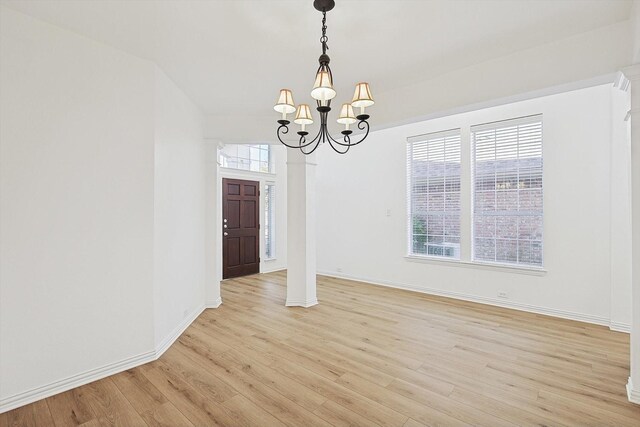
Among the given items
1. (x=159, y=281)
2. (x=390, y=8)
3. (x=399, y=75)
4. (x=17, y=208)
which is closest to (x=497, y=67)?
(x=399, y=75)

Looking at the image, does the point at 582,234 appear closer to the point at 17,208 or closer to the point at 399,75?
the point at 399,75

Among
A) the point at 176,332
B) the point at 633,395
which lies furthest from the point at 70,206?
the point at 633,395

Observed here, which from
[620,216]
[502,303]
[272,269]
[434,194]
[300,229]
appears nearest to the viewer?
[620,216]

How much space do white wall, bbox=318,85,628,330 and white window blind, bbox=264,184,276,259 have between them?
2172 millimetres

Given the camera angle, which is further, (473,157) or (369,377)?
(473,157)

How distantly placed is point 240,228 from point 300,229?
2439mm

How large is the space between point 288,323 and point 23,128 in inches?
120

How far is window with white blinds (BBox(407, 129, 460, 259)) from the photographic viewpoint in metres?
4.82

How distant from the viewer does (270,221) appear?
279 inches

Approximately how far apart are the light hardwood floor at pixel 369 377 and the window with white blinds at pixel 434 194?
55.1 inches

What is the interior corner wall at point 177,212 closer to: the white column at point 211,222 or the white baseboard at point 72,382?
the white column at point 211,222

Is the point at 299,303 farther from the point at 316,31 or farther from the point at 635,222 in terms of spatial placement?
the point at 635,222

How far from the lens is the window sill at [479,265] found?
4034mm

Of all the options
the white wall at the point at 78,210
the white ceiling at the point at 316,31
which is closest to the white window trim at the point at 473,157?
the white ceiling at the point at 316,31
